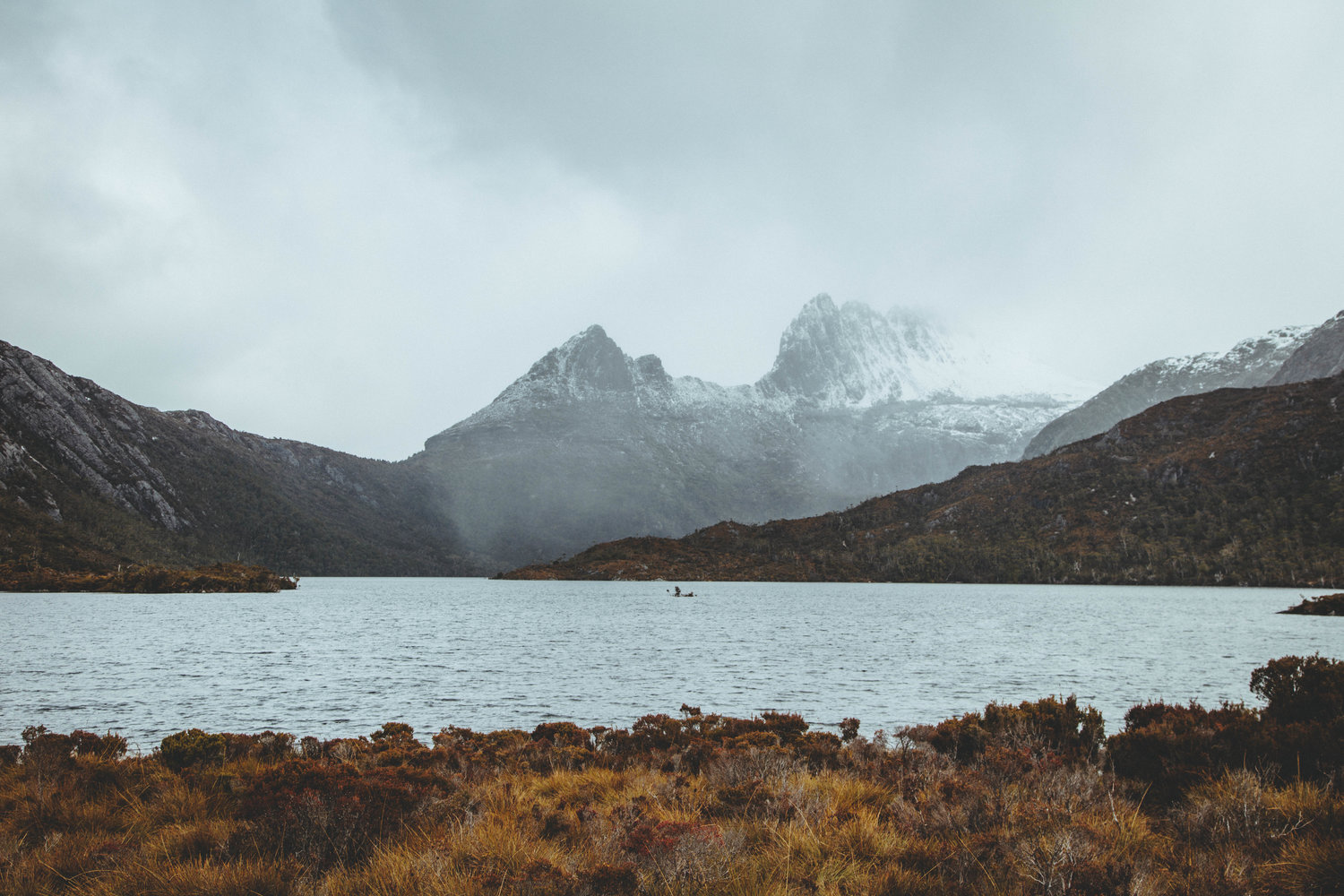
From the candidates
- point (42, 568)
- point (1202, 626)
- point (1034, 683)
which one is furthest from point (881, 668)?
point (42, 568)

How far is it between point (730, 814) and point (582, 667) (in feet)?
125

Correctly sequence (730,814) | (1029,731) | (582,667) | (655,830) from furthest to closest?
(582,667) → (1029,731) → (730,814) → (655,830)

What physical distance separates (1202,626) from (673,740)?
8441 centimetres

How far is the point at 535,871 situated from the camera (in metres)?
8.52

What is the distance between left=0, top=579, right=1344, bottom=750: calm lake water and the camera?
31641 mm

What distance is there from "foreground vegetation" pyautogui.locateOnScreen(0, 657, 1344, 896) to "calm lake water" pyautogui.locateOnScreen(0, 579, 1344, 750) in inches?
415

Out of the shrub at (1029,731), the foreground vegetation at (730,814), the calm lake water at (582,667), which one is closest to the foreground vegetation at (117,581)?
the calm lake water at (582,667)

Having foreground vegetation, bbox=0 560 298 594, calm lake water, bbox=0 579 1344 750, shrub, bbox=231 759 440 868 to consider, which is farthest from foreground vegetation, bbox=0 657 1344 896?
foreground vegetation, bbox=0 560 298 594

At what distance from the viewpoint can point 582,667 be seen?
160 ft

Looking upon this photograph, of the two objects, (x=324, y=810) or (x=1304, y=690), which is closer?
(x=324, y=810)

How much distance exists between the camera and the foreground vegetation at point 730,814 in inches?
334

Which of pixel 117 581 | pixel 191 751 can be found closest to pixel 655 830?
pixel 191 751

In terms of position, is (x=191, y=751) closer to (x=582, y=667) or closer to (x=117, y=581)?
(x=582, y=667)

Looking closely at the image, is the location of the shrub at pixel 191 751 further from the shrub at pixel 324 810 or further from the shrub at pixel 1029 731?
the shrub at pixel 1029 731
